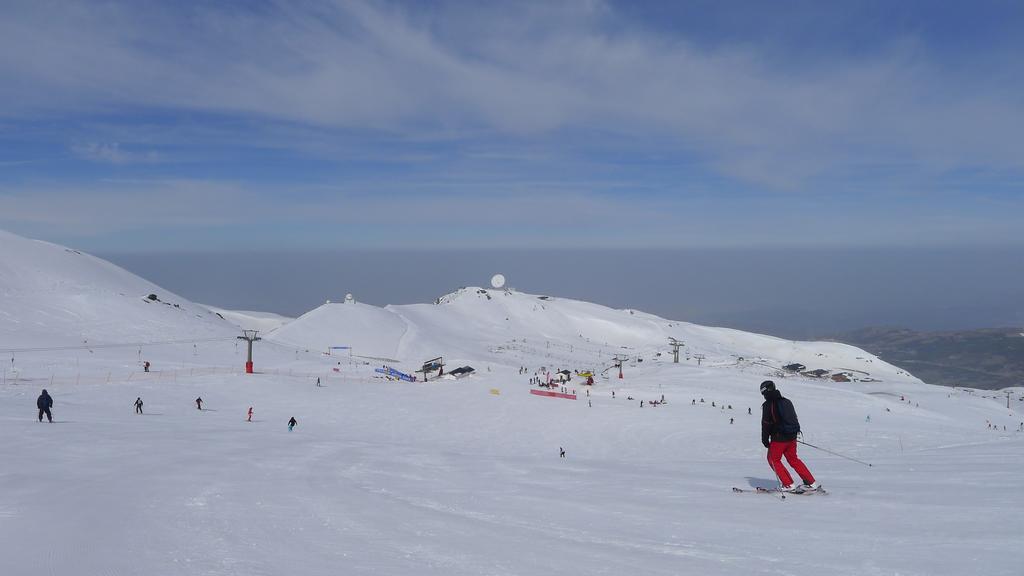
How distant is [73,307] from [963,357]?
183330mm

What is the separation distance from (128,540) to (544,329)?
3631 inches

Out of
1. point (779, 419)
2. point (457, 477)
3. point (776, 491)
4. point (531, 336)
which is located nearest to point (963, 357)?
point (531, 336)

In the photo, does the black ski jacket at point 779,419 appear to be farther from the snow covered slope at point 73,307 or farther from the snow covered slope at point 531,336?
the snow covered slope at point 531,336

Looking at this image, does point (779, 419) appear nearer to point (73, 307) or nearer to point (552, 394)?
point (552, 394)

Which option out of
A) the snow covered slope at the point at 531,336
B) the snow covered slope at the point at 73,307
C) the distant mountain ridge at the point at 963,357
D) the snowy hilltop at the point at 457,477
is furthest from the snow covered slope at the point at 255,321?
the distant mountain ridge at the point at 963,357

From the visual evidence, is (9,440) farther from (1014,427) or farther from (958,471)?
(1014,427)

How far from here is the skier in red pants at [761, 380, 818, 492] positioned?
379 inches

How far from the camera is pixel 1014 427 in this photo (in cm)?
3959

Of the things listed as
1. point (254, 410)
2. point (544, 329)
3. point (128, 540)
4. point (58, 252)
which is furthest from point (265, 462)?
point (544, 329)

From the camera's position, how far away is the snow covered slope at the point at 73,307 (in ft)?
174

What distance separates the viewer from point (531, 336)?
93.7 meters

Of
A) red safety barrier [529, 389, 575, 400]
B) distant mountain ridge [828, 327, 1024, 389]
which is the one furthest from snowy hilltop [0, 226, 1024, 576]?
distant mountain ridge [828, 327, 1024, 389]

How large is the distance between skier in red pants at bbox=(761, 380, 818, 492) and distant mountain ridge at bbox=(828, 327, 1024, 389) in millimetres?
139218

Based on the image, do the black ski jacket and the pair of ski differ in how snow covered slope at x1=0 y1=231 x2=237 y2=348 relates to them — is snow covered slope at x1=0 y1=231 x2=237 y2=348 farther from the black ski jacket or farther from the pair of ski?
the black ski jacket
